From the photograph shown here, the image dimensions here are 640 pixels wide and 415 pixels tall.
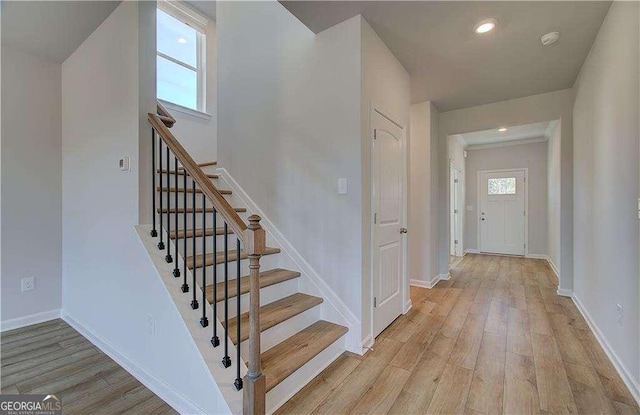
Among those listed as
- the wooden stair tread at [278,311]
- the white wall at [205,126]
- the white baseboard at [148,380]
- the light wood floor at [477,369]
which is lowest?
the light wood floor at [477,369]

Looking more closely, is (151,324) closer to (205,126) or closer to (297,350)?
(297,350)

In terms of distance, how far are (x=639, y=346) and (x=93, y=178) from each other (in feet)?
13.1

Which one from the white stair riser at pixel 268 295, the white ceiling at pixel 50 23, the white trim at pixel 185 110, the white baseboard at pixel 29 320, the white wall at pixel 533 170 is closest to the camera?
Answer: the white stair riser at pixel 268 295

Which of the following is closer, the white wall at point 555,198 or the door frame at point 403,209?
the door frame at point 403,209

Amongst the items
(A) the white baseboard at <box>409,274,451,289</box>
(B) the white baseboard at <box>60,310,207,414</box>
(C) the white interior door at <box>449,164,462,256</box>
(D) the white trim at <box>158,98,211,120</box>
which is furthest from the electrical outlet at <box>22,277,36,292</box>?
Answer: (C) the white interior door at <box>449,164,462,256</box>

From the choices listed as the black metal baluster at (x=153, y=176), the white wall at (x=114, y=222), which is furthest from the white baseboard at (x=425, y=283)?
the black metal baluster at (x=153, y=176)

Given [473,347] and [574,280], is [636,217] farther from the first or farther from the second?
[574,280]

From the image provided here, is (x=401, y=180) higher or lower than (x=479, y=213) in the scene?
higher

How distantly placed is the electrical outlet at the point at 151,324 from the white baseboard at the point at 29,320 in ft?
6.01

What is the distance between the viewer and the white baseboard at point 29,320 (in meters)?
2.62

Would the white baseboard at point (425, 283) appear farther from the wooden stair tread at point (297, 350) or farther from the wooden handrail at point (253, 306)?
the wooden handrail at point (253, 306)

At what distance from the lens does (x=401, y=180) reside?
307cm

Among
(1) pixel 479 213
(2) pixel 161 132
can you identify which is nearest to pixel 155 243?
(2) pixel 161 132

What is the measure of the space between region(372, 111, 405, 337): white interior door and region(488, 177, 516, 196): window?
4886mm
